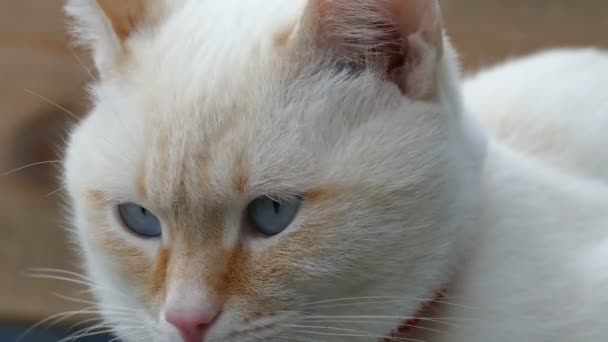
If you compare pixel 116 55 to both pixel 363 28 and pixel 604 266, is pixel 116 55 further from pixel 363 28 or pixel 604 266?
pixel 604 266

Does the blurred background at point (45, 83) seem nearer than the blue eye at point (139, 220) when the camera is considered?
No

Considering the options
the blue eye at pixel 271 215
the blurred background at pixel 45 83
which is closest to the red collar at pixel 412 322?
the blue eye at pixel 271 215

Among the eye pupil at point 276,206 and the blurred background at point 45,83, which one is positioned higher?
the blurred background at point 45,83

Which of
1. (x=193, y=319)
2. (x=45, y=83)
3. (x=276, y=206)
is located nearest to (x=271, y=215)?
(x=276, y=206)

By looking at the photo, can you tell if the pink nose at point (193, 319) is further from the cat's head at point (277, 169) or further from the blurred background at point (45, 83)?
the blurred background at point (45, 83)

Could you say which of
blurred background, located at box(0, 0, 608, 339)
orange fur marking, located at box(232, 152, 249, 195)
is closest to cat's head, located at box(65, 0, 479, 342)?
orange fur marking, located at box(232, 152, 249, 195)

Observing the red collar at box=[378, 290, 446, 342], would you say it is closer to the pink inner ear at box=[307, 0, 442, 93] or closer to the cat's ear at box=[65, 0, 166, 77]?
the pink inner ear at box=[307, 0, 442, 93]

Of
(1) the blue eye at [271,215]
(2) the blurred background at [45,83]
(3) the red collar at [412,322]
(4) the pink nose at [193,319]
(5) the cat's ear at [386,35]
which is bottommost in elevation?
(4) the pink nose at [193,319]

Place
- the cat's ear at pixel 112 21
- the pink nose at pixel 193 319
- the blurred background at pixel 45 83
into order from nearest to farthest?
the pink nose at pixel 193 319 → the cat's ear at pixel 112 21 → the blurred background at pixel 45 83
